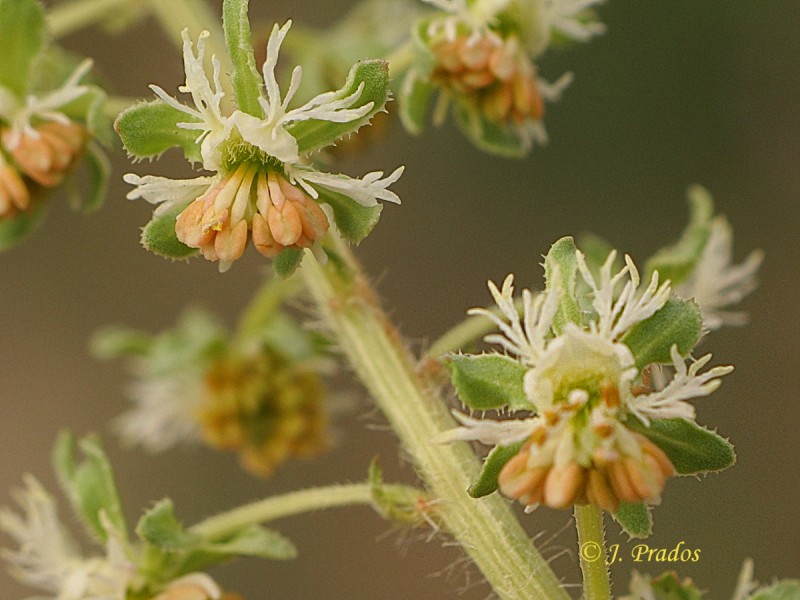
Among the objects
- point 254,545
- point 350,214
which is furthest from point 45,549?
point 350,214

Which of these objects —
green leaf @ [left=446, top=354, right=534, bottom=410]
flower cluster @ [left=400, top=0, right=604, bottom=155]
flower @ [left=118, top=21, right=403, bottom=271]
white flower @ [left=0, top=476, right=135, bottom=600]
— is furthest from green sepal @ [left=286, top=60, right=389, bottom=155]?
white flower @ [left=0, top=476, right=135, bottom=600]

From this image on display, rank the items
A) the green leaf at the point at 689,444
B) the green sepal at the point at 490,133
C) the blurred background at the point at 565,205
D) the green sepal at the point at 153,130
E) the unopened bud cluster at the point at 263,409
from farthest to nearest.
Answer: the blurred background at the point at 565,205
the unopened bud cluster at the point at 263,409
the green sepal at the point at 490,133
the green sepal at the point at 153,130
the green leaf at the point at 689,444

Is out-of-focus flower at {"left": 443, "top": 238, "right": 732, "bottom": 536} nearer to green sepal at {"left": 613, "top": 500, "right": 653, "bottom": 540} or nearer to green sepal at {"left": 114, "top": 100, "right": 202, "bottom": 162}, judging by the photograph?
green sepal at {"left": 613, "top": 500, "right": 653, "bottom": 540}

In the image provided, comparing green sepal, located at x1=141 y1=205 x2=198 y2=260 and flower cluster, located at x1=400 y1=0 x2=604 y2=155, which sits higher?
flower cluster, located at x1=400 y1=0 x2=604 y2=155

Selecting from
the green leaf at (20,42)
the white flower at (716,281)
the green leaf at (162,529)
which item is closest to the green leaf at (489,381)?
the green leaf at (162,529)

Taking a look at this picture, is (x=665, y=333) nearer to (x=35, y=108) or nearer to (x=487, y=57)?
(x=487, y=57)

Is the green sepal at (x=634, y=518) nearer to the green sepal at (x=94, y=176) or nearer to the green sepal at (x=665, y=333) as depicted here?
the green sepal at (x=665, y=333)
